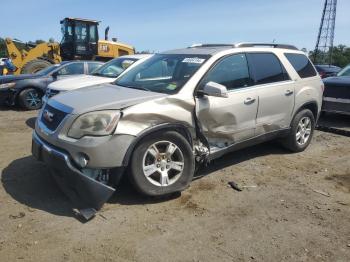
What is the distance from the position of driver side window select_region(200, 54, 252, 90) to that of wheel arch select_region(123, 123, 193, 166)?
0.61 metres

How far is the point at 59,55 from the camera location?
749 inches

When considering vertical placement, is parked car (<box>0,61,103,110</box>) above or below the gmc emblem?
below

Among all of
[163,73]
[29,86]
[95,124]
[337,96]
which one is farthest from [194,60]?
[29,86]

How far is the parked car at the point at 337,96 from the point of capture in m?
9.04

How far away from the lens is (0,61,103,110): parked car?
35.3 ft

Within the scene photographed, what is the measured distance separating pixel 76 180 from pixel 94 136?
49cm

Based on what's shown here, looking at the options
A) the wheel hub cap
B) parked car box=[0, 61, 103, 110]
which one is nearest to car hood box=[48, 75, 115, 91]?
parked car box=[0, 61, 103, 110]

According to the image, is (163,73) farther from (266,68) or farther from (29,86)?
(29,86)

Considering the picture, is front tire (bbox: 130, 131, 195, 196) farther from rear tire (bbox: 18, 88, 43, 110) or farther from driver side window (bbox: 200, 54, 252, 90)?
rear tire (bbox: 18, 88, 43, 110)

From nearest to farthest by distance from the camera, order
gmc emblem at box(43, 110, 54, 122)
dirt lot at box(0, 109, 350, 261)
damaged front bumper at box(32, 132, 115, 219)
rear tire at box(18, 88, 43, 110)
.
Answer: dirt lot at box(0, 109, 350, 261) → damaged front bumper at box(32, 132, 115, 219) → gmc emblem at box(43, 110, 54, 122) → rear tire at box(18, 88, 43, 110)

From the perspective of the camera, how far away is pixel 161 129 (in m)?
4.39

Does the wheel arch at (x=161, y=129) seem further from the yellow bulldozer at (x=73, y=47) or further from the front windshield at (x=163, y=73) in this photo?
the yellow bulldozer at (x=73, y=47)

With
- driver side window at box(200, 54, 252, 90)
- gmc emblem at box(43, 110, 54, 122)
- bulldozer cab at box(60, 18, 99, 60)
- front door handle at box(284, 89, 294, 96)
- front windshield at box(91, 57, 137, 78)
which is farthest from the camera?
bulldozer cab at box(60, 18, 99, 60)

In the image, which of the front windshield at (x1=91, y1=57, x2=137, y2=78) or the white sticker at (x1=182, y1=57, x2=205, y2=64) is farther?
the front windshield at (x1=91, y1=57, x2=137, y2=78)
